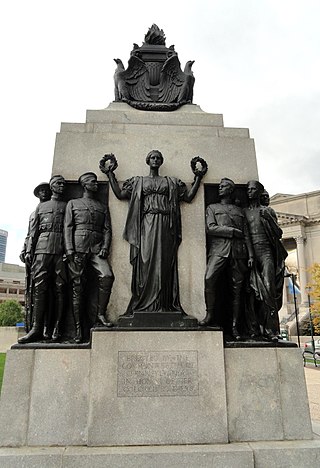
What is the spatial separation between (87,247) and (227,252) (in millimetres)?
2556

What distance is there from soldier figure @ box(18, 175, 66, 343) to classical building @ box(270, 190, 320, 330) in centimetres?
6073

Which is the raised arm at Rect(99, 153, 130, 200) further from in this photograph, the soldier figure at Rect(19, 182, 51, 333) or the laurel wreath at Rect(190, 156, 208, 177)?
the laurel wreath at Rect(190, 156, 208, 177)

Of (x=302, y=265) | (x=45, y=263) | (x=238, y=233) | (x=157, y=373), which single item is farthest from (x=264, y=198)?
(x=302, y=265)

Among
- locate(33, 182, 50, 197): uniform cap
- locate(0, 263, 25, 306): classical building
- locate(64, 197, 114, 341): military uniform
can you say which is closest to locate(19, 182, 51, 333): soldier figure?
locate(33, 182, 50, 197): uniform cap

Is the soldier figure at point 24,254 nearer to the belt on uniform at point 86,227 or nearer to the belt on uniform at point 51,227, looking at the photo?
the belt on uniform at point 51,227

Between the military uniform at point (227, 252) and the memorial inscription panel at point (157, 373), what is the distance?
941mm

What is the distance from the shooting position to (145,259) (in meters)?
6.54

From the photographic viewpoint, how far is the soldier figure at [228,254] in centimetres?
654

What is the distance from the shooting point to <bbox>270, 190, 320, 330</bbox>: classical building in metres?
65.2

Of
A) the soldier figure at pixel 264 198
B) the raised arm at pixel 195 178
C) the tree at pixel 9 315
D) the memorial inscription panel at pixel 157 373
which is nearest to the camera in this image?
the memorial inscription panel at pixel 157 373

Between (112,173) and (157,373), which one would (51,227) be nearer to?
(112,173)

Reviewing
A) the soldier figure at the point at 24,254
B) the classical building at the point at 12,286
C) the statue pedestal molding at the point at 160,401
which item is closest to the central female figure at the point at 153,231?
the statue pedestal molding at the point at 160,401

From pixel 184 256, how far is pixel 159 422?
2.91 metres

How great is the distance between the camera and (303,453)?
527 cm
